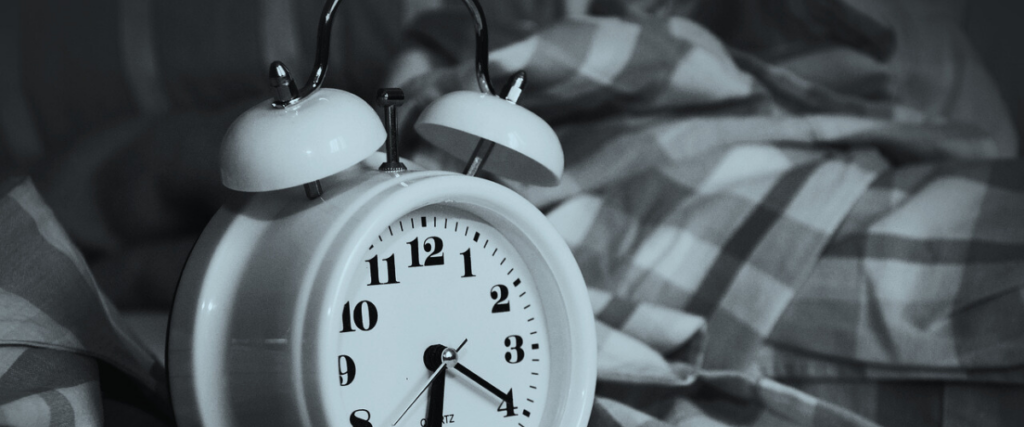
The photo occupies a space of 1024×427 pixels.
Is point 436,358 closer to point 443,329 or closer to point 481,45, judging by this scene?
point 443,329

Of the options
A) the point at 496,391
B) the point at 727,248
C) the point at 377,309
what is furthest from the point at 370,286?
the point at 727,248

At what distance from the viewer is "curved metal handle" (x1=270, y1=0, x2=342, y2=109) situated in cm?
51

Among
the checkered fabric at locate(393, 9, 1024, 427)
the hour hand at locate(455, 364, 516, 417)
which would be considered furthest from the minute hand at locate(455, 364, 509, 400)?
the checkered fabric at locate(393, 9, 1024, 427)

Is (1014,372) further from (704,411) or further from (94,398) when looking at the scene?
(94,398)

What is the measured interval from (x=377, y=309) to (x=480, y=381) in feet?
0.29

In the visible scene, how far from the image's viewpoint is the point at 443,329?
1.82 ft

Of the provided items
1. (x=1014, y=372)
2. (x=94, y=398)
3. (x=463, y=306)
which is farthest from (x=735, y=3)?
(x=94, y=398)

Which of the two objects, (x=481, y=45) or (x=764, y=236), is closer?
(x=481, y=45)

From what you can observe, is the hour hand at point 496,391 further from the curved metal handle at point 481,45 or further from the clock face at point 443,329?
the curved metal handle at point 481,45

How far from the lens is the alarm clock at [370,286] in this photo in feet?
1.60

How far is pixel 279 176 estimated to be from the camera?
1.58 ft

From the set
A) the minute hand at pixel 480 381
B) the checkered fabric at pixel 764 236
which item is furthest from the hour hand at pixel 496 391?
the checkered fabric at pixel 764 236

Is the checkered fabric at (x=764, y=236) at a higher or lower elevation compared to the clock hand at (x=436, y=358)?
lower

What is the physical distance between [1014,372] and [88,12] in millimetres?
940
